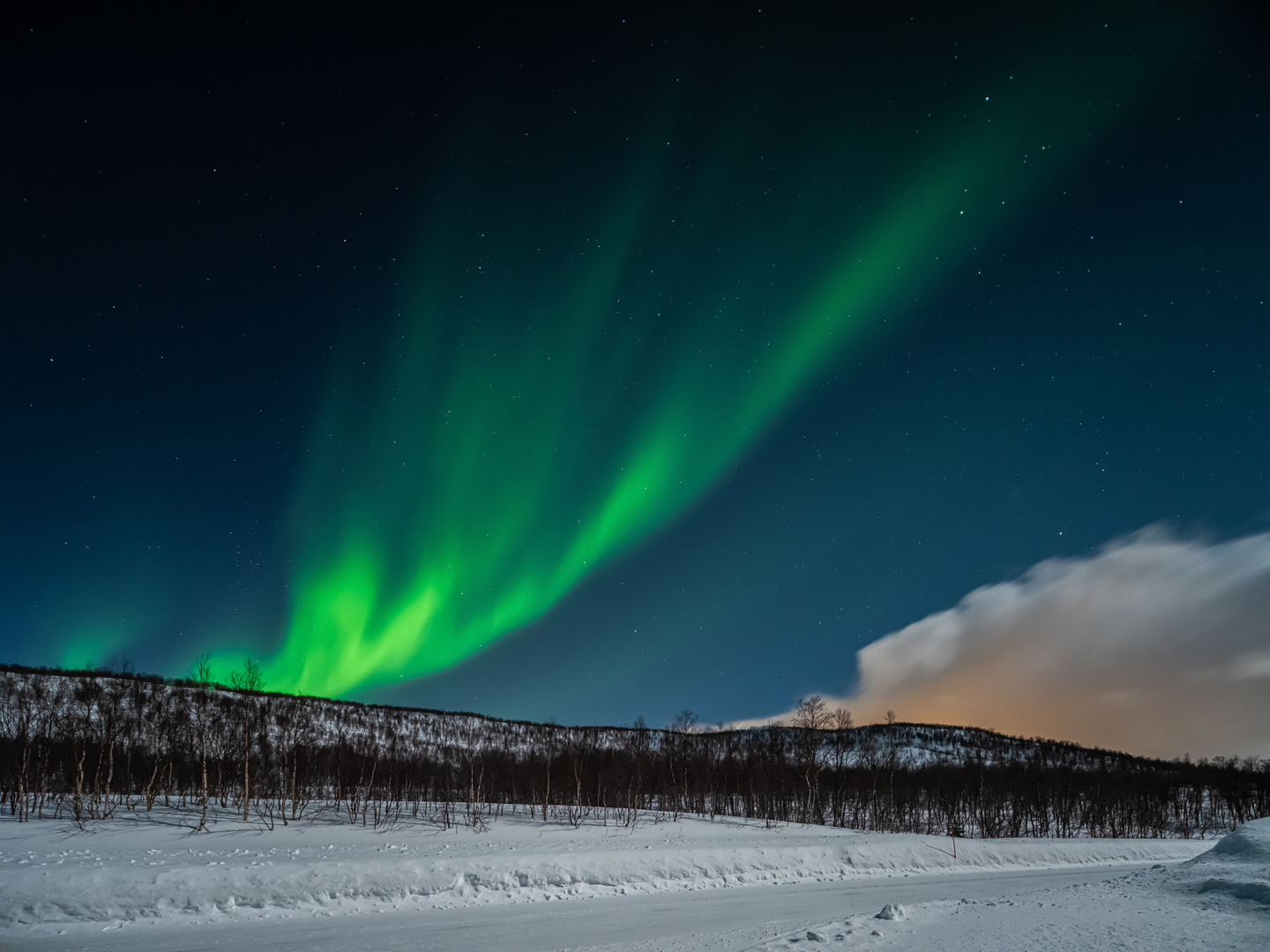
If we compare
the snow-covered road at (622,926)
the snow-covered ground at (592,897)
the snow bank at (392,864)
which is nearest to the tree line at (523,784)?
the snow bank at (392,864)

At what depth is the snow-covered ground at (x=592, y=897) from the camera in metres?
9.92

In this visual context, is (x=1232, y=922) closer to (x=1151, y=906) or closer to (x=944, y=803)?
(x=1151, y=906)

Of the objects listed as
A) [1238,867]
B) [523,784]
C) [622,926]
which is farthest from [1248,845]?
[523,784]

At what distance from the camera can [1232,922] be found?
871 centimetres

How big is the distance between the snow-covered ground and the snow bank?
0.09 meters

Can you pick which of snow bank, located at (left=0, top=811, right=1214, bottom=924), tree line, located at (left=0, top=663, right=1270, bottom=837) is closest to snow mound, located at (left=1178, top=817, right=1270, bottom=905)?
snow bank, located at (left=0, top=811, right=1214, bottom=924)

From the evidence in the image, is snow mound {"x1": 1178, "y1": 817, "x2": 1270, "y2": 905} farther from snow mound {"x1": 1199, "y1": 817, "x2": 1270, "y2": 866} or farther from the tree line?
the tree line

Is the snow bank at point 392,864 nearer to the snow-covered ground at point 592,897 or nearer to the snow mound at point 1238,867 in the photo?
A: the snow-covered ground at point 592,897

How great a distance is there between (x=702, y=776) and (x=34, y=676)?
137 meters

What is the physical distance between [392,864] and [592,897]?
6.66 m

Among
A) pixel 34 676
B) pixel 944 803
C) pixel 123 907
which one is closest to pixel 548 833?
pixel 123 907

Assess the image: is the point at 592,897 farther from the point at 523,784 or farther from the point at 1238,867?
the point at 523,784

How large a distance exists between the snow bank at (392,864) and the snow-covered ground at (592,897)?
88 millimetres

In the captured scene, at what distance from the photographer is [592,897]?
69.6ft
